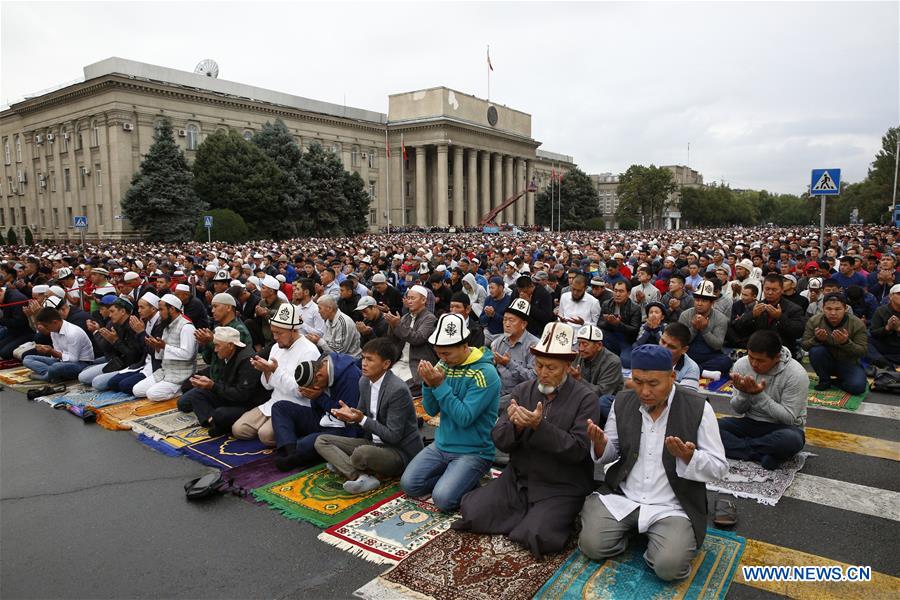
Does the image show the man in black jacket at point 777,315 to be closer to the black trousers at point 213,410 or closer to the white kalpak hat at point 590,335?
the white kalpak hat at point 590,335

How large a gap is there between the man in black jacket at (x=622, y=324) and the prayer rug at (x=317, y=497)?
5506 millimetres

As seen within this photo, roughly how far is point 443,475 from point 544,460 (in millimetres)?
1091

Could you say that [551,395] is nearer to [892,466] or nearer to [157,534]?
[157,534]

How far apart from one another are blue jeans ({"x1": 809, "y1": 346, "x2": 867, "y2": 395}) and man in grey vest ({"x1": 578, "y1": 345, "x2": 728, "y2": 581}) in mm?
6031

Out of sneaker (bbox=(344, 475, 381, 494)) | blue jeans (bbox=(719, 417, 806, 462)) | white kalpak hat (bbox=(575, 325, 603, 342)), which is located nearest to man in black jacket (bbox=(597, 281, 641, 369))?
white kalpak hat (bbox=(575, 325, 603, 342))

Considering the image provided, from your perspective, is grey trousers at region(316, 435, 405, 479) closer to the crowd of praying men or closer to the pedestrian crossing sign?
the crowd of praying men

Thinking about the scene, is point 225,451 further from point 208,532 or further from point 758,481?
point 758,481

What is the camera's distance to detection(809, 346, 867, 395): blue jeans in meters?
8.78

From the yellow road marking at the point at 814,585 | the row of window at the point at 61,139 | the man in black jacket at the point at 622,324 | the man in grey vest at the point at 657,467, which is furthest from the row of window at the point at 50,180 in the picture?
the yellow road marking at the point at 814,585

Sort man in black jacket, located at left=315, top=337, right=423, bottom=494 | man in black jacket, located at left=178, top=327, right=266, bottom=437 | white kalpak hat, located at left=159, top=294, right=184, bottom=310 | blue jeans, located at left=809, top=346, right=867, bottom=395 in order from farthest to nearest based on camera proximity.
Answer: blue jeans, located at left=809, top=346, right=867, bottom=395, white kalpak hat, located at left=159, top=294, right=184, bottom=310, man in black jacket, located at left=178, top=327, right=266, bottom=437, man in black jacket, located at left=315, top=337, right=423, bottom=494

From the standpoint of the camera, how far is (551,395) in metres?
4.77

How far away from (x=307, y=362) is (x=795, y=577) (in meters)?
4.64

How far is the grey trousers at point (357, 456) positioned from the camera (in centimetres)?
579

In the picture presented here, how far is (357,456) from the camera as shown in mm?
5773
